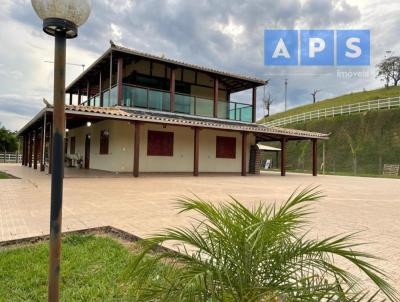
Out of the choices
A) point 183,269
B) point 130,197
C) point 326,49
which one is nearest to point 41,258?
point 183,269

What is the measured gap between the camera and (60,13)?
1.94 m

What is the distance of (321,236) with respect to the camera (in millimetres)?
4207

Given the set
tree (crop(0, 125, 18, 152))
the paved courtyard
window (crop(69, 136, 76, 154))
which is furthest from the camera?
tree (crop(0, 125, 18, 152))

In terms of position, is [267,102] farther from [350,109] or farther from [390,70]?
[350,109]

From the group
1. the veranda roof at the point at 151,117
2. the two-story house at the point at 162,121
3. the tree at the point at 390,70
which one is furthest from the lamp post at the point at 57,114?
the tree at the point at 390,70

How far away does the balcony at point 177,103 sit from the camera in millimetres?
15305

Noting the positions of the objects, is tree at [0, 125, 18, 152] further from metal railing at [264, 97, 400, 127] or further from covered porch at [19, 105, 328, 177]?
metal railing at [264, 97, 400, 127]

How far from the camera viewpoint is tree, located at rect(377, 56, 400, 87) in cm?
5684

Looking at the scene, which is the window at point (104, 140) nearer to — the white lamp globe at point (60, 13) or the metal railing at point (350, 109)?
the white lamp globe at point (60, 13)

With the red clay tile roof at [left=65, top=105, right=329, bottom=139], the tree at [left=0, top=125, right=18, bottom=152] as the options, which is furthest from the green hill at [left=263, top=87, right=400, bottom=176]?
the tree at [left=0, top=125, right=18, bottom=152]

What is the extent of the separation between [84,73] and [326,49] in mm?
16002

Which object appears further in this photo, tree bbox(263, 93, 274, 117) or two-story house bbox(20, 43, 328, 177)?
tree bbox(263, 93, 274, 117)

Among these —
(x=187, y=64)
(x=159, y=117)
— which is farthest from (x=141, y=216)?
(x=187, y=64)

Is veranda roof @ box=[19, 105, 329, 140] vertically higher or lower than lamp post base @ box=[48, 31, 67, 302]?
higher
